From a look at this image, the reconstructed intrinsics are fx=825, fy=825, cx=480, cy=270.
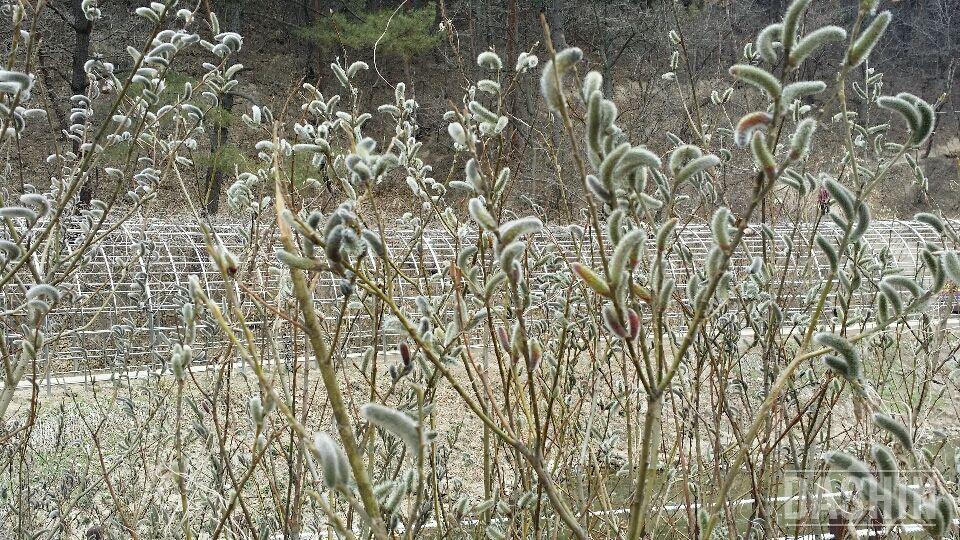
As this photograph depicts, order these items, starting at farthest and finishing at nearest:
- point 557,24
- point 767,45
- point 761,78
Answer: point 557,24, point 767,45, point 761,78

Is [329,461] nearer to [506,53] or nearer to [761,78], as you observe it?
[761,78]

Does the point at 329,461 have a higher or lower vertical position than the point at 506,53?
lower

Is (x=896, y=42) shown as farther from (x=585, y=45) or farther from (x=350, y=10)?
(x=350, y=10)

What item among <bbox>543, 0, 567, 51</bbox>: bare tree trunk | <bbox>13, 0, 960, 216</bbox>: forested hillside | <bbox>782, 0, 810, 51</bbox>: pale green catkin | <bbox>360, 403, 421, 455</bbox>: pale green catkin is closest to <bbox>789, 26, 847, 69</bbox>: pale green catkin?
<bbox>782, 0, 810, 51</bbox>: pale green catkin

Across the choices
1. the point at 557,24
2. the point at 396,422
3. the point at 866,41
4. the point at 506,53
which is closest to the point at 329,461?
the point at 396,422

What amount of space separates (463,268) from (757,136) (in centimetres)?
49

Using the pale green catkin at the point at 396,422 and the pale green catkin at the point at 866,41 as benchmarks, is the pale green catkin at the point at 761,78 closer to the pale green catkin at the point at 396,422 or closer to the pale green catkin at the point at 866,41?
the pale green catkin at the point at 866,41

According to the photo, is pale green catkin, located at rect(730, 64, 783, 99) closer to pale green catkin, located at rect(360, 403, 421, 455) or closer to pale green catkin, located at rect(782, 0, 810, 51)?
pale green catkin, located at rect(782, 0, 810, 51)

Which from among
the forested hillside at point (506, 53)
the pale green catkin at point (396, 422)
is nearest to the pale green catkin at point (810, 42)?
the pale green catkin at point (396, 422)

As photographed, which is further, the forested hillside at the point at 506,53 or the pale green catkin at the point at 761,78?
the forested hillside at the point at 506,53

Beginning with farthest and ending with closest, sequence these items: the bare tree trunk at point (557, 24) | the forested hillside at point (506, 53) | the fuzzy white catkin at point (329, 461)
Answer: the bare tree trunk at point (557, 24) < the forested hillside at point (506, 53) < the fuzzy white catkin at point (329, 461)

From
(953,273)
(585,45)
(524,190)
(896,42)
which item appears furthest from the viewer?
(896,42)

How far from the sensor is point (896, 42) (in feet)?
94.1

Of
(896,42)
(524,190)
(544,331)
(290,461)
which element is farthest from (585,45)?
(290,461)
